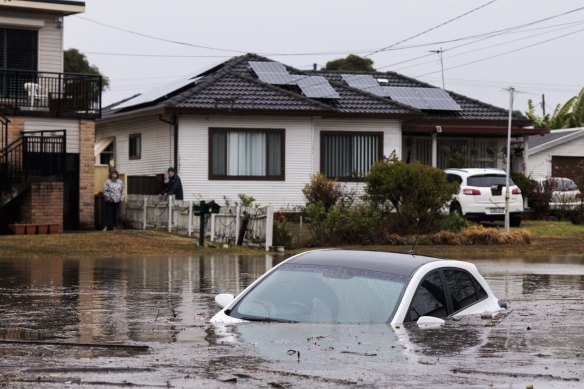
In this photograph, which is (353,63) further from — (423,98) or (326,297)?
(326,297)

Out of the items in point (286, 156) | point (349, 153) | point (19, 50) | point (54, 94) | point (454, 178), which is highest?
point (19, 50)

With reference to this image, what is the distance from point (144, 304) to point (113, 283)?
3.64 metres

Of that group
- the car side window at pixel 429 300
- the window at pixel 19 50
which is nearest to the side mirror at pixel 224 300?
the car side window at pixel 429 300

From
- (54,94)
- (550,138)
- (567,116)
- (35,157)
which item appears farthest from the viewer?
(567,116)

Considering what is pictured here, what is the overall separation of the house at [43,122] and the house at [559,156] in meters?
22.5

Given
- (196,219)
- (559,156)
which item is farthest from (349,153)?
(559,156)

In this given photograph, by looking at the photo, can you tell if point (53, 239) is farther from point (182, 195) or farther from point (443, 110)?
point (443, 110)

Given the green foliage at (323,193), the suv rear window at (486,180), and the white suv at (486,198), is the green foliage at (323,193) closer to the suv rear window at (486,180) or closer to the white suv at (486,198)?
the white suv at (486,198)

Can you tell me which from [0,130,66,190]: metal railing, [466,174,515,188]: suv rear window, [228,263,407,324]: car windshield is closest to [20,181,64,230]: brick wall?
[0,130,66,190]: metal railing

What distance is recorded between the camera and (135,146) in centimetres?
4175

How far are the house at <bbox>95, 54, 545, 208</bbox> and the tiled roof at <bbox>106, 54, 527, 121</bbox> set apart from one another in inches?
1.4

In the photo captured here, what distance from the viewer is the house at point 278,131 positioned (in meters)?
37.9

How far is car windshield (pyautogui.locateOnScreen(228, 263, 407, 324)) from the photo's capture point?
1070cm

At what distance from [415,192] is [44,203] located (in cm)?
975
